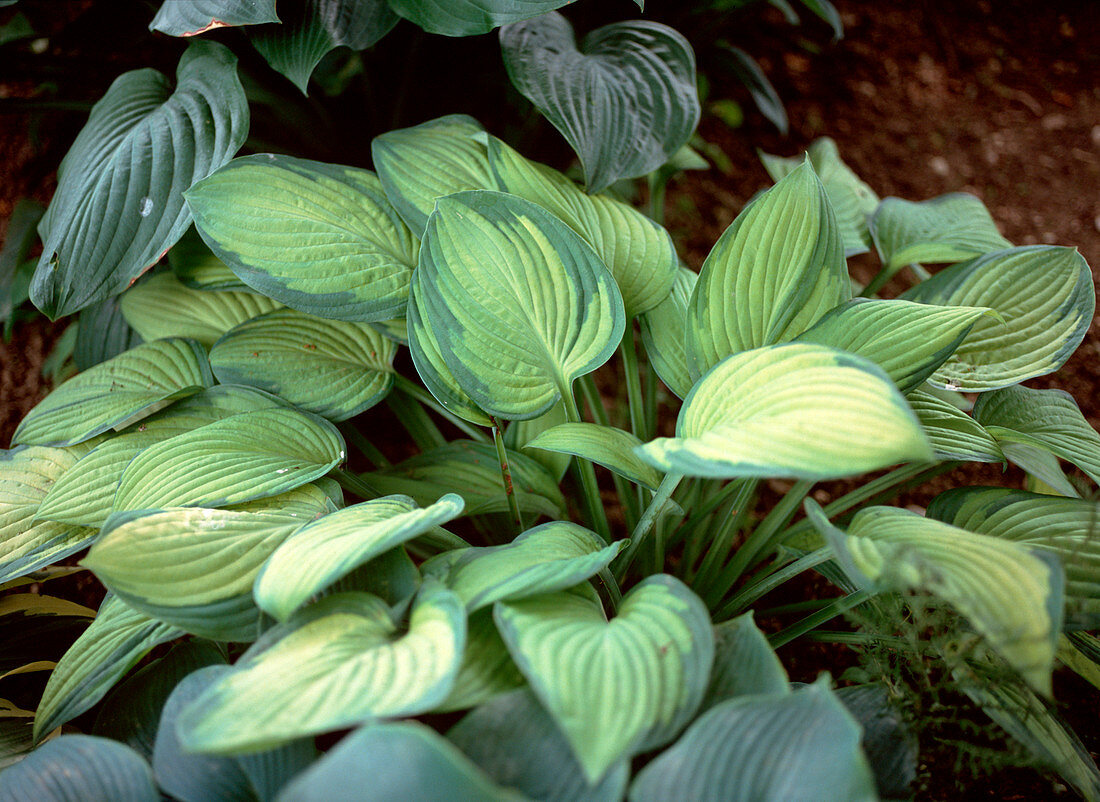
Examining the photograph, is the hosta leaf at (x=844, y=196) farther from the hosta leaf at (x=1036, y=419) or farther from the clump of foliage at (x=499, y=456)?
the hosta leaf at (x=1036, y=419)

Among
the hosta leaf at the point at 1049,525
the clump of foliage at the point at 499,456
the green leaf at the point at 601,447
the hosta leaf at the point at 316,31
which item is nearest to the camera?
the clump of foliage at the point at 499,456

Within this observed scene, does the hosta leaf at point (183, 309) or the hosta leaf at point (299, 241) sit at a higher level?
the hosta leaf at point (299, 241)

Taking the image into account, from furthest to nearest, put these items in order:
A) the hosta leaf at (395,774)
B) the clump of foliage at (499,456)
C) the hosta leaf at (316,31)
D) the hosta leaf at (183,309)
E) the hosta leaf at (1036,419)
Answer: the hosta leaf at (183,309), the hosta leaf at (316,31), the hosta leaf at (1036,419), the clump of foliage at (499,456), the hosta leaf at (395,774)

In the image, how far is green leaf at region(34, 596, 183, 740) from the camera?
745 millimetres

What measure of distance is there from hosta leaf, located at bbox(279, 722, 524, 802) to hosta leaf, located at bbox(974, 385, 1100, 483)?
787mm

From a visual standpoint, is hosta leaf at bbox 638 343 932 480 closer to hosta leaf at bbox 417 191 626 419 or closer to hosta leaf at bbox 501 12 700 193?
hosta leaf at bbox 417 191 626 419

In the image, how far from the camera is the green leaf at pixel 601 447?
0.78 m

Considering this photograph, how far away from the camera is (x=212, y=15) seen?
35.8 inches

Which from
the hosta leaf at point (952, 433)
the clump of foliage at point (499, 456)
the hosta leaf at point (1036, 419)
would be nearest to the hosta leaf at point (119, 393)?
the clump of foliage at point (499, 456)

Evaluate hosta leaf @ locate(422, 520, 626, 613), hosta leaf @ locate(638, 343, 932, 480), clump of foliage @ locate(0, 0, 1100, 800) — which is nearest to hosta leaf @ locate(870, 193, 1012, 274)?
clump of foliage @ locate(0, 0, 1100, 800)

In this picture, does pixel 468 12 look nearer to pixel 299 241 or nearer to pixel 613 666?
pixel 299 241

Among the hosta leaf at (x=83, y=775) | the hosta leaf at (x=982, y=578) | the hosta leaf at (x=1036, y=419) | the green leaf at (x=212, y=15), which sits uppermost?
the green leaf at (x=212, y=15)

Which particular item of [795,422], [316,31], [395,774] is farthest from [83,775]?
[316,31]

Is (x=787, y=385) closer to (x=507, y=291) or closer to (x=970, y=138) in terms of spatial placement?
(x=507, y=291)
